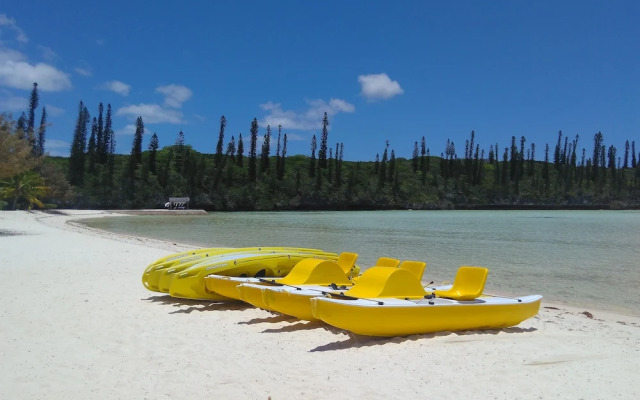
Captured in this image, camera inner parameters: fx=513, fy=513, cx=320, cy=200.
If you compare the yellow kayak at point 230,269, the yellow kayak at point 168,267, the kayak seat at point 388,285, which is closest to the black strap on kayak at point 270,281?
the yellow kayak at point 230,269

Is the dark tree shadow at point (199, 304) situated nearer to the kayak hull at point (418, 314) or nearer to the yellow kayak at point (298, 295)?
the yellow kayak at point (298, 295)

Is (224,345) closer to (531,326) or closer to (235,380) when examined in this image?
(235,380)

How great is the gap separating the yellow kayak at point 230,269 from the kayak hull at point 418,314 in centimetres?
283

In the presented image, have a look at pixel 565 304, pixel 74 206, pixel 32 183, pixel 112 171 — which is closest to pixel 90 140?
pixel 112 171

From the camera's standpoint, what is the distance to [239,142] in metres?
112

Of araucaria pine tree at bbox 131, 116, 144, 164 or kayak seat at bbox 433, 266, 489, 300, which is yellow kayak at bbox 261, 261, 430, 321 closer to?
kayak seat at bbox 433, 266, 489, 300

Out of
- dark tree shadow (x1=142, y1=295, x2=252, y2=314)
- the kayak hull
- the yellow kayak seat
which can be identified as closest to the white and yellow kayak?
dark tree shadow (x1=142, y1=295, x2=252, y2=314)

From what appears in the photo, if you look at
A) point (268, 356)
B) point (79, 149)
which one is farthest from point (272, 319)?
point (79, 149)

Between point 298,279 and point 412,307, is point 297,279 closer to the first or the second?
point 298,279

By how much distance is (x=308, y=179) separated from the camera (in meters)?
108

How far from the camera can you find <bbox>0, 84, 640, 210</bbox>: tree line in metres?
86.4

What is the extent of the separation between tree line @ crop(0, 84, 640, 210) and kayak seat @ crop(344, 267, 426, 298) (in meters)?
63.1

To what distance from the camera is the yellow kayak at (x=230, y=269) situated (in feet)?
27.1

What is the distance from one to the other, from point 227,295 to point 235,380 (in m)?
3.45
